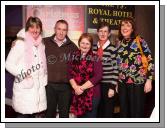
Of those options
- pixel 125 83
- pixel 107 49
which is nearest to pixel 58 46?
pixel 107 49

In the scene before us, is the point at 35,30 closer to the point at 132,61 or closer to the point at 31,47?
the point at 31,47

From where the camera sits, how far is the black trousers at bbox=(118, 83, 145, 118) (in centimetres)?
328

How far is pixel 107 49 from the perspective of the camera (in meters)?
3.26

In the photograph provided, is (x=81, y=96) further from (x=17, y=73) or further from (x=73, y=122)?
(x=17, y=73)

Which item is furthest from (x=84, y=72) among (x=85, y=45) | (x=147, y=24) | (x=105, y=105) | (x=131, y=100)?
(x=147, y=24)

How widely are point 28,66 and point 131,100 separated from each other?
2.95 feet

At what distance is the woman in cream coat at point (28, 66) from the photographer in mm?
3262

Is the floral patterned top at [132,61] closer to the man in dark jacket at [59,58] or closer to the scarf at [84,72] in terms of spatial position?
the scarf at [84,72]

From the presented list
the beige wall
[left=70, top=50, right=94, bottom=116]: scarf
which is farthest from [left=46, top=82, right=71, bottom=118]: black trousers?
the beige wall

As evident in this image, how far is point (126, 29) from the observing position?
3.26m

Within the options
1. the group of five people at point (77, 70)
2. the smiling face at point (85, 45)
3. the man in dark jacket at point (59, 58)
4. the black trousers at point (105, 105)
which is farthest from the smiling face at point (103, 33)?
the black trousers at point (105, 105)

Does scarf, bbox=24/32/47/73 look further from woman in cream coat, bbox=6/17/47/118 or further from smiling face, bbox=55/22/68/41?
smiling face, bbox=55/22/68/41

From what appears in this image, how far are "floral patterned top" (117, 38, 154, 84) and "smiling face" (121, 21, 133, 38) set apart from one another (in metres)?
0.05

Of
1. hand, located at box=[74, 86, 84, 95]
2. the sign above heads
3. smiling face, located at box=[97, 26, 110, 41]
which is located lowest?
hand, located at box=[74, 86, 84, 95]
